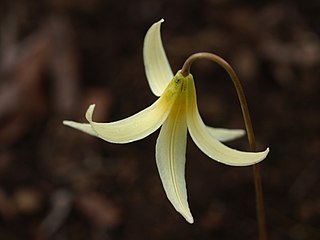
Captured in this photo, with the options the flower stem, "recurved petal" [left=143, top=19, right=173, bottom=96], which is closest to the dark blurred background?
the flower stem

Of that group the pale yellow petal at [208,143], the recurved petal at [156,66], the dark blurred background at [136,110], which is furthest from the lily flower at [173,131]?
the dark blurred background at [136,110]

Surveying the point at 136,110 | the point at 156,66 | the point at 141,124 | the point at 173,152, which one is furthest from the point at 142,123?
the point at 136,110

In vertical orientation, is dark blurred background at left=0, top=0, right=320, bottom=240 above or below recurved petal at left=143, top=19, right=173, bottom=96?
below

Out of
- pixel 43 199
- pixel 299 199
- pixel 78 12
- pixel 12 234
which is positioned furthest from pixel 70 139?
pixel 299 199

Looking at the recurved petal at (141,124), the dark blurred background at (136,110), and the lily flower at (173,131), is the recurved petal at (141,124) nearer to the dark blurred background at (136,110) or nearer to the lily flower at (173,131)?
the lily flower at (173,131)

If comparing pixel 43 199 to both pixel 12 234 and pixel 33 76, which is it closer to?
pixel 12 234

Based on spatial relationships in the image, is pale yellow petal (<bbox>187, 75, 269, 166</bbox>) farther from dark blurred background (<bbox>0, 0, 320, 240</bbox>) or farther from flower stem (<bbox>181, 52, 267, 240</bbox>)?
dark blurred background (<bbox>0, 0, 320, 240</bbox>)
